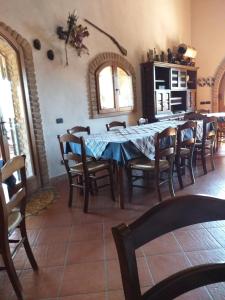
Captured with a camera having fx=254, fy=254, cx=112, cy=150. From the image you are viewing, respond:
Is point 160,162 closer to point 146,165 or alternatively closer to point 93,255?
point 146,165

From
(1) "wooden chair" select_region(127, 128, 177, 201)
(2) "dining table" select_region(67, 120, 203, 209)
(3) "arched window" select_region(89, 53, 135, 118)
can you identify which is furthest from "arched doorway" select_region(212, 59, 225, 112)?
(2) "dining table" select_region(67, 120, 203, 209)

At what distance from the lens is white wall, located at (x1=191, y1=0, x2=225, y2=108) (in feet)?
22.0

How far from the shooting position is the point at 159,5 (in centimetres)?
590

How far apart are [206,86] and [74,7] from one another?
4562 millimetres

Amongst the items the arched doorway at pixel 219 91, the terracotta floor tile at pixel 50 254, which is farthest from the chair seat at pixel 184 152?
the arched doorway at pixel 219 91

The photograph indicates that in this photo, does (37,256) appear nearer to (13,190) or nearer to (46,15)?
(13,190)

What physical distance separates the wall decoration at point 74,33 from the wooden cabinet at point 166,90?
172 cm

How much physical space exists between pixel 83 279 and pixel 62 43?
134 inches

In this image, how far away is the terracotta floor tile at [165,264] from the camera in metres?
1.79

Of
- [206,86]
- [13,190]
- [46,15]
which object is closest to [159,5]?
[206,86]

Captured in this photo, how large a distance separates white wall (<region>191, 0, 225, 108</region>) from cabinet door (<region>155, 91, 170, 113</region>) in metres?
1.96

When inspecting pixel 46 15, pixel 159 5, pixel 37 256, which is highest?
pixel 159 5

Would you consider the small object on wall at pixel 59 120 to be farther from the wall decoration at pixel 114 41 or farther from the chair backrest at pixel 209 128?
the chair backrest at pixel 209 128

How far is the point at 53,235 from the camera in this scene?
7.95ft
